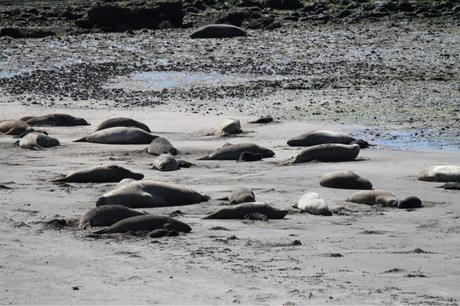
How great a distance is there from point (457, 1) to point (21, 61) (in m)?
13.6

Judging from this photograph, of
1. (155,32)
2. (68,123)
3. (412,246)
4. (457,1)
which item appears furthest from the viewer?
(457,1)

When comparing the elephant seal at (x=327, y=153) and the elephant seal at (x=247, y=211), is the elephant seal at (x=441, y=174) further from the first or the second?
the elephant seal at (x=247, y=211)

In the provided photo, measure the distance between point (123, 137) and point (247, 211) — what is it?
170 inches

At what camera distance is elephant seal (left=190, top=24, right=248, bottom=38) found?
2591 cm

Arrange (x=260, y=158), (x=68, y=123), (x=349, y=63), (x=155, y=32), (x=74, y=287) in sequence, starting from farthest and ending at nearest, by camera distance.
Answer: (x=155, y=32)
(x=349, y=63)
(x=68, y=123)
(x=260, y=158)
(x=74, y=287)

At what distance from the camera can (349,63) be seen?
778 inches

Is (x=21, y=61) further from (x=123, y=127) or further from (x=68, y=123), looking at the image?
(x=123, y=127)

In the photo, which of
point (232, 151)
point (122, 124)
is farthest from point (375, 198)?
point (122, 124)

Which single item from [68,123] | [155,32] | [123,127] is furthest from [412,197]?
[155,32]

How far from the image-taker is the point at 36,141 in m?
11.9

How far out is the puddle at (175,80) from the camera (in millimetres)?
17234

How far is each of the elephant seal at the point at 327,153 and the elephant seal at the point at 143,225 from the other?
139 inches

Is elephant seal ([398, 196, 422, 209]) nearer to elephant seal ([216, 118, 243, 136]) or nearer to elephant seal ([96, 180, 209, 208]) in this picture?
elephant seal ([96, 180, 209, 208])

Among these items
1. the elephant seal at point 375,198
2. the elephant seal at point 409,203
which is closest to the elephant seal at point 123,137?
the elephant seal at point 375,198
